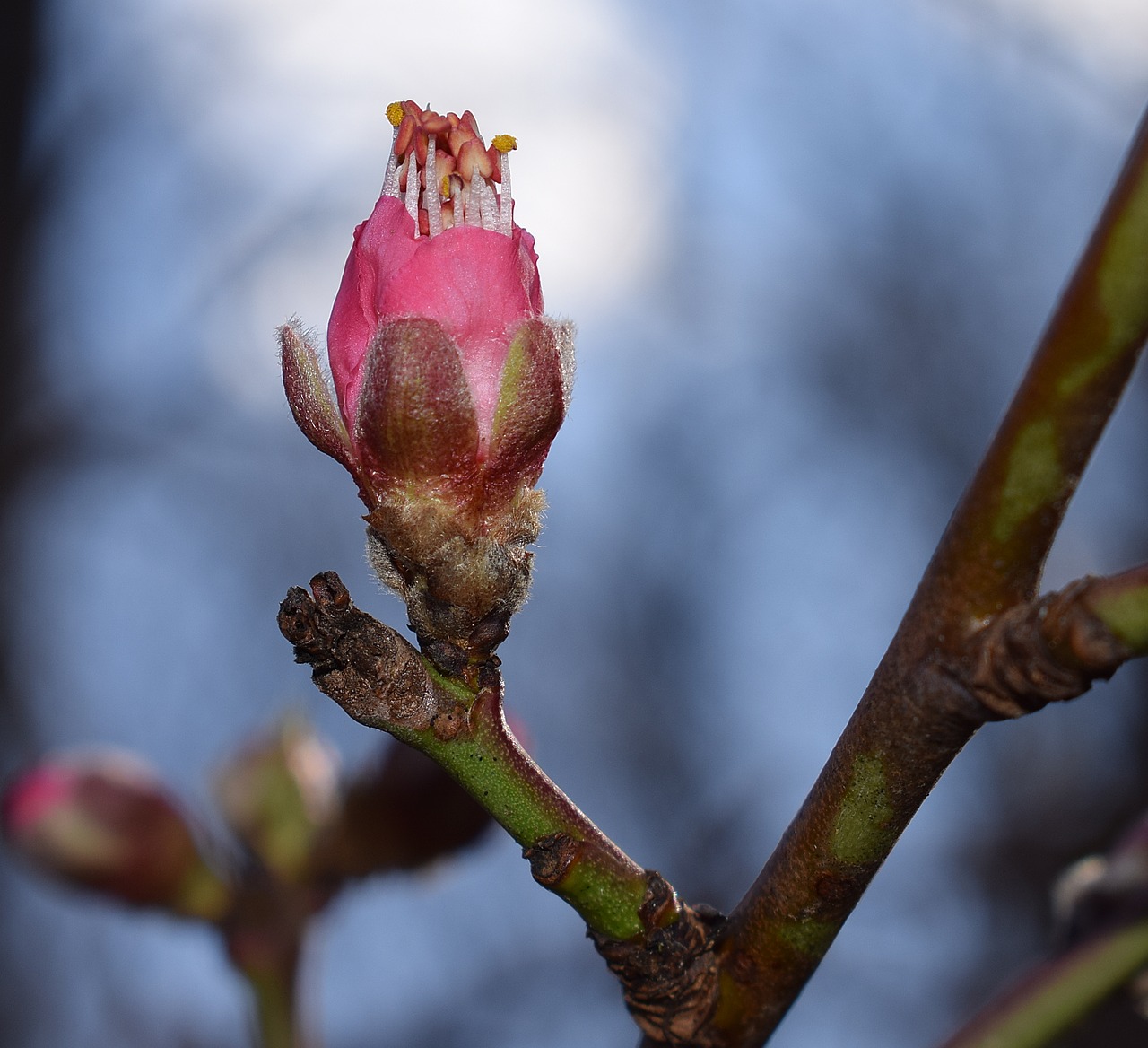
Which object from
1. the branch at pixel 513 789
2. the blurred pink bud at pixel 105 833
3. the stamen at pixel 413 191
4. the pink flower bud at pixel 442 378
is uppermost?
the blurred pink bud at pixel 105 833

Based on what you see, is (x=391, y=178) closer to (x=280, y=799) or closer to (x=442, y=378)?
(x=442, y=378)

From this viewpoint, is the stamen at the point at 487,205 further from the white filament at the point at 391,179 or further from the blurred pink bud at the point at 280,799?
the blurred pink bud at the point at 280,799

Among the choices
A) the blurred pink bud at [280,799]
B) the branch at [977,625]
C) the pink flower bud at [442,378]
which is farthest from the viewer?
the blurred pink bud at [280,799]

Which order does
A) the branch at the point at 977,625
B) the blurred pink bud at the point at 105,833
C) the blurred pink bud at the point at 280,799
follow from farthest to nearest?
the blurred pink bud at the point at 280,799
the blurred pink bud at the point at 105,833
the branch at the point at 977,625

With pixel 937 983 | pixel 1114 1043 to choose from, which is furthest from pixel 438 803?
pixel 937 983

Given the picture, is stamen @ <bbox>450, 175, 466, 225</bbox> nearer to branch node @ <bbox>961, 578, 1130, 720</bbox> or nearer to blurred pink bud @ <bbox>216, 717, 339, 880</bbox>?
branch node @ <bbox>961, 578, 1130, 720</bbox>

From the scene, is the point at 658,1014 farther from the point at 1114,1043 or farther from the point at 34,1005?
the point at 34,1005

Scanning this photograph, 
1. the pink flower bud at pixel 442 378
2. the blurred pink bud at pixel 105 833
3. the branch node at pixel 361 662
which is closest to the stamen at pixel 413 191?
the pink flower bud at pixel 442 378
